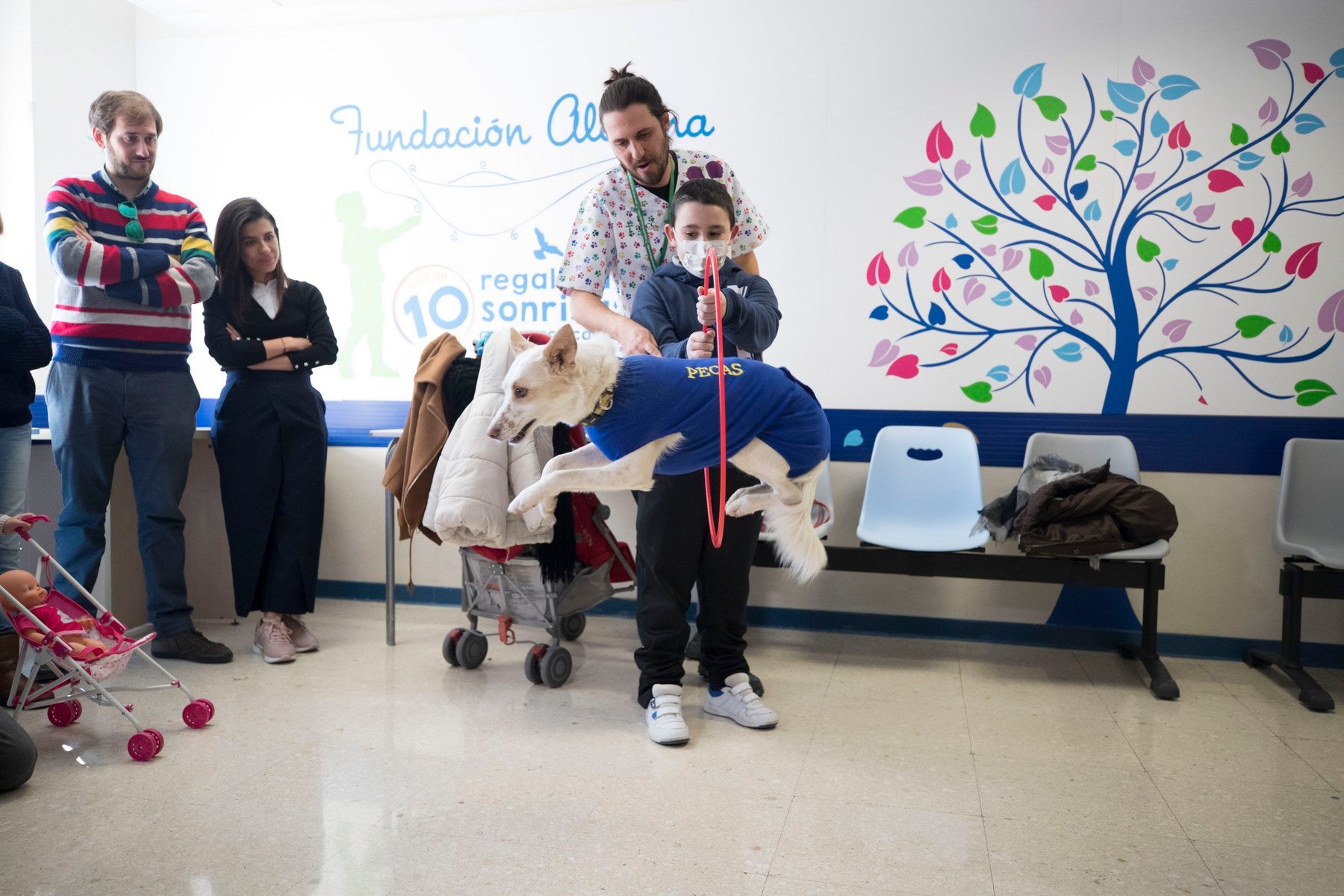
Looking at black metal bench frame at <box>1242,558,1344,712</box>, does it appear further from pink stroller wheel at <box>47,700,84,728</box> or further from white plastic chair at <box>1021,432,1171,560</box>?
pink stroller wheel at <box>47,700,84,728</box>

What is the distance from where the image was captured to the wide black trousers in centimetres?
386

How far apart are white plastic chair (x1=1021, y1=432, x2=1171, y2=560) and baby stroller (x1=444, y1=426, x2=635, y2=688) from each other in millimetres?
1884

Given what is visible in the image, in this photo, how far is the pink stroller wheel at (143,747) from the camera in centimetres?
270

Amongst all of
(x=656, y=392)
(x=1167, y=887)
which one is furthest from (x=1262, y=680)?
(x=656, y=392)

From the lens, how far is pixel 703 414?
123 cm

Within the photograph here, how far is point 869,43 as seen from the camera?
419 centimetres

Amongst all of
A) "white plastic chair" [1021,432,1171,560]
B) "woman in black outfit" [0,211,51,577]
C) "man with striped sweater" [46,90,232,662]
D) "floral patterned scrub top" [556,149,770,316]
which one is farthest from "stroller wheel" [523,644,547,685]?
"white plastic chair" [1021,432,1171,560]

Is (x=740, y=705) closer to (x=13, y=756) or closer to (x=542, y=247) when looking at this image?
(x=13, y=756)

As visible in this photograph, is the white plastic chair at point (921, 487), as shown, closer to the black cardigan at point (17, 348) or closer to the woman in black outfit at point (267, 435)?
the woman in black outfit at point (267, 435)

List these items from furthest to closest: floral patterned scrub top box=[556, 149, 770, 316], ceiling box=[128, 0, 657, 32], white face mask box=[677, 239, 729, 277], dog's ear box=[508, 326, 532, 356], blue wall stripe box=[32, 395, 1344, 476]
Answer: ceiling box=[128, 0, 657, 32] < blue wall stripe box=[32, 395, 1344, 476] < floral patterned scrub top box=[556, 149, 770, 316] < white face mask box=[677, 239, 729, 277] < dog's ear box=[508, 326, 532, 356]

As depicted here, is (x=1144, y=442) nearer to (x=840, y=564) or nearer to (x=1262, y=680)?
(x=1262, y=680)

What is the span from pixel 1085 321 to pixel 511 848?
3268 mm

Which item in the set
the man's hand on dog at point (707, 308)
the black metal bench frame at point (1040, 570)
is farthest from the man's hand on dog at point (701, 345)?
the black metal bench frame at point (1040, 570)

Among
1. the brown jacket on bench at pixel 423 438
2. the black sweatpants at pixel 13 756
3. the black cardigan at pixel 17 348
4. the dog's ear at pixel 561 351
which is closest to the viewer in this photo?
the dog's ear at pixel 561 351
